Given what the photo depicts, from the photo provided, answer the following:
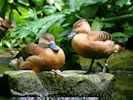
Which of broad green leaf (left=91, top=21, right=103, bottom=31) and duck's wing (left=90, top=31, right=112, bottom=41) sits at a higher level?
duck's wing (left=90, top=31, right=112, bottom=41)

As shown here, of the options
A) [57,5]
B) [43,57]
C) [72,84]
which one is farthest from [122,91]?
[57,5]

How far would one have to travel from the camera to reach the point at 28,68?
245 inches

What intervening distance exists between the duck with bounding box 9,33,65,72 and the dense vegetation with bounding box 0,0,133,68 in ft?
6.85

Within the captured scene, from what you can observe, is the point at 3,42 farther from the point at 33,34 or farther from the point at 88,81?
the point at 88,81

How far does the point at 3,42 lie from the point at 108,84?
3.64 metres

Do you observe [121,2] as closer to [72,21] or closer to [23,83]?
[72,21]

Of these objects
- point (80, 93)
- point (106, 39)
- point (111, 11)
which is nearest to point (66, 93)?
point (80, 93)

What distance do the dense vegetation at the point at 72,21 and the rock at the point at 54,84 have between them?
229 centimetres

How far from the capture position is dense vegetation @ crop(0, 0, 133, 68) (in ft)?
27.8

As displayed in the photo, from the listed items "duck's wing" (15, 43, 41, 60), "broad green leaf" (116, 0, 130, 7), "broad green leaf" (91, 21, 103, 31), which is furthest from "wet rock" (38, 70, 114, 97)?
"broad green leaf" (116, 0, 130, 7)

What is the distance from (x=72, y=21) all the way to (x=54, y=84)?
3.04 meters

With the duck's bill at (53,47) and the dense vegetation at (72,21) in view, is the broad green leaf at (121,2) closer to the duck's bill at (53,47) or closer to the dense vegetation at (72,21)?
the dense vegetation at (72,21)

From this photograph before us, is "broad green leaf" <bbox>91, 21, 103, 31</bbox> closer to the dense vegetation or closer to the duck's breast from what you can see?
the dense vegetation

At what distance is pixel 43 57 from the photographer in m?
6.00
